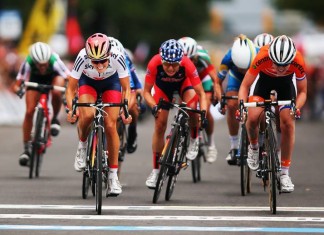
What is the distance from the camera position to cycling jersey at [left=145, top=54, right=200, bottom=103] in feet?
53.7

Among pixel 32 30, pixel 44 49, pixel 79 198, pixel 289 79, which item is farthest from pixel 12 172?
pixel 32 30

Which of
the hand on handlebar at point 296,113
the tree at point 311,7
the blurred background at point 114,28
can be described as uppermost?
the tree at point 311,7

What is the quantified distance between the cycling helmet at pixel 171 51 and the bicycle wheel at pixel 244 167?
167 cm

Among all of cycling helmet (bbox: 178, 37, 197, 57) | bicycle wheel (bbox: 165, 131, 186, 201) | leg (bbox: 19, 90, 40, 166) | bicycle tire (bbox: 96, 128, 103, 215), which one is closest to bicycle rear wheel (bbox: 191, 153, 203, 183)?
cycling helmet (bbox: 178, 37, 197, 57)

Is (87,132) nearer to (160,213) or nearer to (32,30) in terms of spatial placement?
(160,213)

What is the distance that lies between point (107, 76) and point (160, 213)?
196cm

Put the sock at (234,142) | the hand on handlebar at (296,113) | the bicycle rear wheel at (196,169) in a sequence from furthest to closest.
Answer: the bicycle rear wheel at (196,169), the sock at (234,142), the hand on handlebar at (296,113)

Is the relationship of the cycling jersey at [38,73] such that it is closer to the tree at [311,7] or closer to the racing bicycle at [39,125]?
the racing bicycle at [39,125]

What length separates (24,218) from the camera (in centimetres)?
1405

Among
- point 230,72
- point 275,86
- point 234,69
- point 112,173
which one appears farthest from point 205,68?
point 112,173

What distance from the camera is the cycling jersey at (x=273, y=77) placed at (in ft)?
50.6

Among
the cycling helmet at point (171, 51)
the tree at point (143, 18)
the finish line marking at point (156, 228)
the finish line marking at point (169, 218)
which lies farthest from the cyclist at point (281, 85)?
the tree at point (143, 18)

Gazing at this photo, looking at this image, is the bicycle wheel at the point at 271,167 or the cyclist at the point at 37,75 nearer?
the bicycle wheel at the point at 271,167

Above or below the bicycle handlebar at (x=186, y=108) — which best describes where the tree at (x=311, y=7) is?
above
